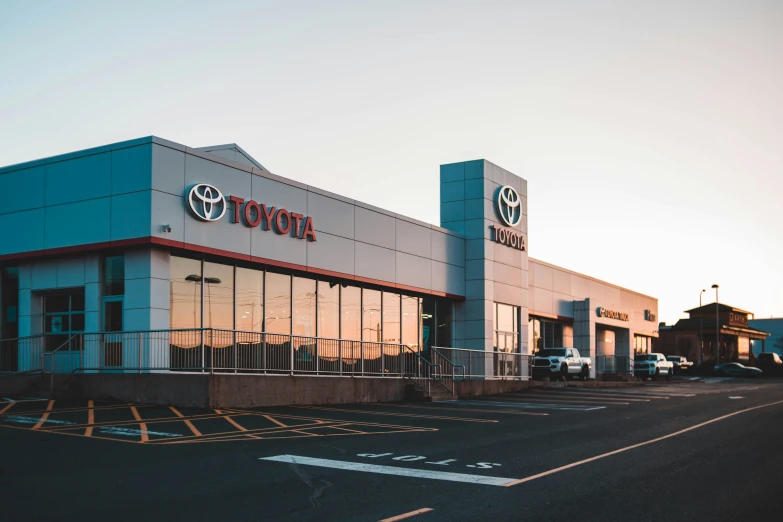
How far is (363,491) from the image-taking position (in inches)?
368

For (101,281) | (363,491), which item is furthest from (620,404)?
(363,491)

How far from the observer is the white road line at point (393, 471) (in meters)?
10.2

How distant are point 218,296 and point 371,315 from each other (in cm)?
874

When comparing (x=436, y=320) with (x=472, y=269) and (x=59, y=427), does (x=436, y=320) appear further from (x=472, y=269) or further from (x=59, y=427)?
(x=59, y=427)

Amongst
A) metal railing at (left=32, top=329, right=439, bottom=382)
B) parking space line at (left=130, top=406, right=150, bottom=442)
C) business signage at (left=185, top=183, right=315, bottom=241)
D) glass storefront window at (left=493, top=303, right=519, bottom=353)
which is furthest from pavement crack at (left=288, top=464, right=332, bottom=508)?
glass storefront window at (left=493, top=303, right=519, bottom=353)

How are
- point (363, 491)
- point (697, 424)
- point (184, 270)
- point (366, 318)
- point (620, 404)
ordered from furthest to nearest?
point (366, 318), point (620, 404), point (184, 270), point (697, 424), point (363, 491)

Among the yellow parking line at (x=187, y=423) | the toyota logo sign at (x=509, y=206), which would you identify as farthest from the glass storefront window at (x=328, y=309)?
the toyota logo sign at (x=509, y=206)

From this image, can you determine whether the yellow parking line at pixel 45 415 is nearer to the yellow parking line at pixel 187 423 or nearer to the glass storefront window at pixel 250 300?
the yellow parking line at pixel 187 423

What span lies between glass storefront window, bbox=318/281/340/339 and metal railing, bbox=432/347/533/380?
13.0ft

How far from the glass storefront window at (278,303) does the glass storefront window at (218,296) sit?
1.75 meters

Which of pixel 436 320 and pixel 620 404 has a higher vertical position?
pixel 436 320

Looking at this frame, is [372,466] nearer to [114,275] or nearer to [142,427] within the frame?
[142,427]

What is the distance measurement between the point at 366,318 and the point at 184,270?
975 cm

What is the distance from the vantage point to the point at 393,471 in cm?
1089
